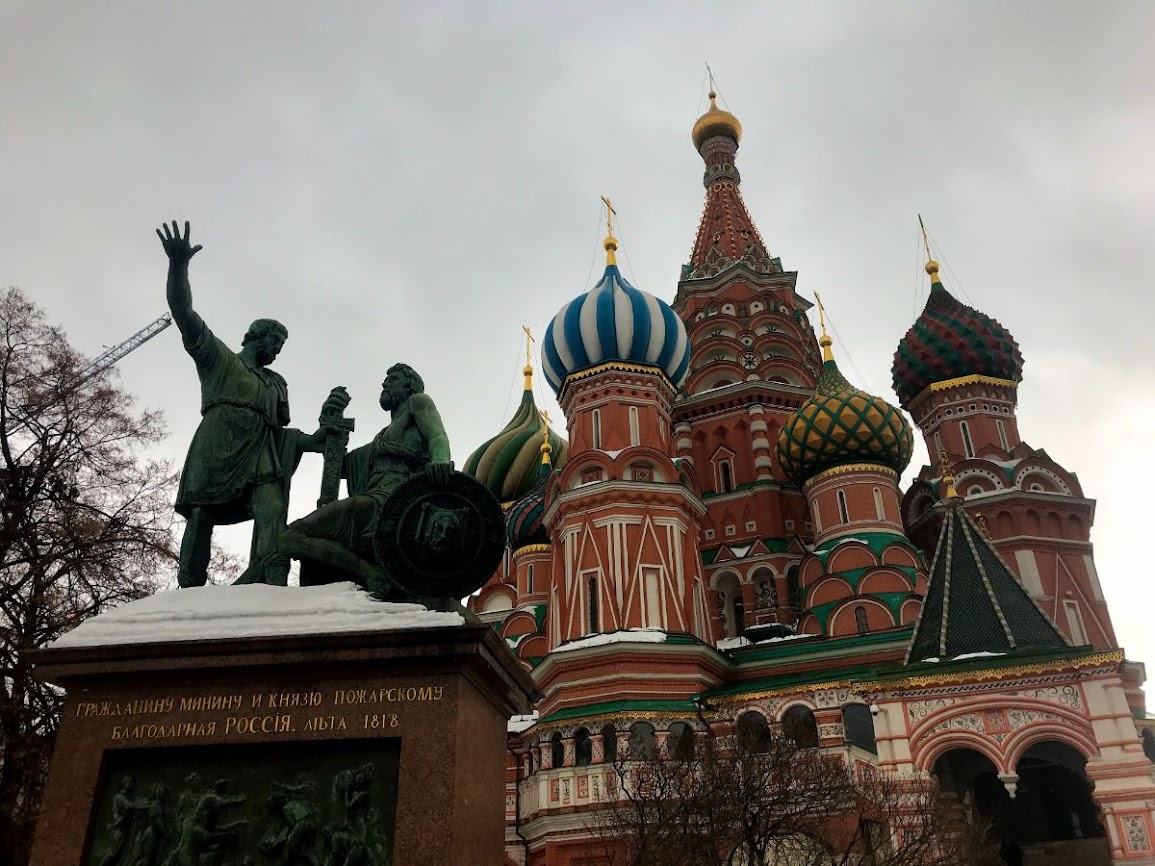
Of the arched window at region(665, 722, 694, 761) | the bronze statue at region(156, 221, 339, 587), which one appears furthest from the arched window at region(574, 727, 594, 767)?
the bronze statue at region(156, 221, 339, 587)

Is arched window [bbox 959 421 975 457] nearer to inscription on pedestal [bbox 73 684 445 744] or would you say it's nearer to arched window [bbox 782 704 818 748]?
arched window [bbox 782 704 818 748]

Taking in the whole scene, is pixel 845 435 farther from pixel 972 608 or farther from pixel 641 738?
pixel 641 738

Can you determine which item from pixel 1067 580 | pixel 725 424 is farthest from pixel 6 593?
pixel 1067 580

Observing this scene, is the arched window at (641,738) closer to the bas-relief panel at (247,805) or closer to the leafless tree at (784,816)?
the leafless tree at (784,816)

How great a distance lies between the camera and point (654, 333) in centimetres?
2938

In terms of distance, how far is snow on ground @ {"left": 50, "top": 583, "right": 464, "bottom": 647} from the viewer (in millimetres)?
5867

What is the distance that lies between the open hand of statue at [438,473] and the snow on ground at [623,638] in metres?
17.8

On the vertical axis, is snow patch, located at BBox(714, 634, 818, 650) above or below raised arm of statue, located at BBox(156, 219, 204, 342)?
above

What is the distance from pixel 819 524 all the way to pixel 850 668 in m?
5.74

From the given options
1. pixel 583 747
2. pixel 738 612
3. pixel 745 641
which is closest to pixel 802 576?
pixel 745 641

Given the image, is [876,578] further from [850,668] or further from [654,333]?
[654,333]

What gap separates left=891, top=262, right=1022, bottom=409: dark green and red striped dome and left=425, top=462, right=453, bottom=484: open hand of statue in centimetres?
2930

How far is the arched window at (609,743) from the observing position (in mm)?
22114

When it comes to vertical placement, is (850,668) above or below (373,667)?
above
